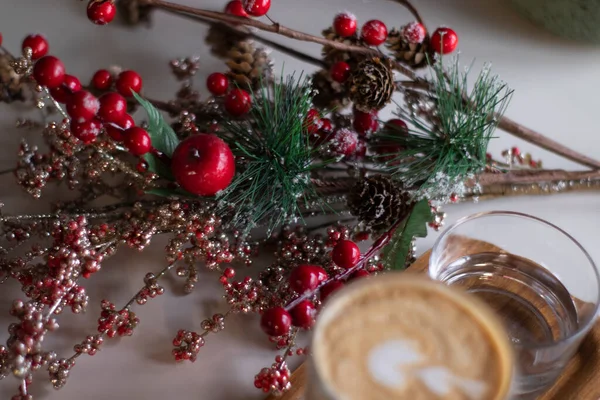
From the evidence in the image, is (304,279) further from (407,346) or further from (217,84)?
(217,84)

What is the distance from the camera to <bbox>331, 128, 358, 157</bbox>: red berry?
2.02ft

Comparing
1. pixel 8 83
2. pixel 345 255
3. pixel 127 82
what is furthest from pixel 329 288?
pixel 8 83

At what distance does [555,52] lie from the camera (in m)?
0.85

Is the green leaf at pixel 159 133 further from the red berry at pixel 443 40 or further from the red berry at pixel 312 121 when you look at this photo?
the red berry at pixel 443 40

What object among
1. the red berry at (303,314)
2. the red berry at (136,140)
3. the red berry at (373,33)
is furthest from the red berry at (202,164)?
the red berry at (373,33)

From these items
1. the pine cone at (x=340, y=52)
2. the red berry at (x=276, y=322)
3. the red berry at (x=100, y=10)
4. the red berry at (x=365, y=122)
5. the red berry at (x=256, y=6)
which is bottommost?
the red berry at (x=276, y=322)

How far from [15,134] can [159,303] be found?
279mm

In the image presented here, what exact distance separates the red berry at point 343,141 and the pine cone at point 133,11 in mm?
374

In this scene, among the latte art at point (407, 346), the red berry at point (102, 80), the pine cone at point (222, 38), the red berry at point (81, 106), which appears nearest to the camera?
the latte art at point (407, 346)

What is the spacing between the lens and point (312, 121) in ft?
1.96

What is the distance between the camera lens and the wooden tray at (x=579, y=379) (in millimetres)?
525

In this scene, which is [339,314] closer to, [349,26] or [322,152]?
[322,152]

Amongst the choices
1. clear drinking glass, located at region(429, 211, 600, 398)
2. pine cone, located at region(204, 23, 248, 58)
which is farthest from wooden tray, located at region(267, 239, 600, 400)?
pine cone, located at region(204, 23, 248, 58)

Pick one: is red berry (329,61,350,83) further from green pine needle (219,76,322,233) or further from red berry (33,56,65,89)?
red berry (33,56,65,89)
